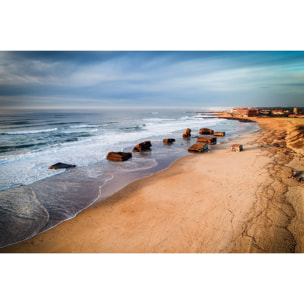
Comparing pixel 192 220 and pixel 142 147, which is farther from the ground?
pixel 142 147

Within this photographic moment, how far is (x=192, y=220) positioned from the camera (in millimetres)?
5020

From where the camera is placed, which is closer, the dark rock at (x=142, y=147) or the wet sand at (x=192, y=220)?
the wet sand at (x=192, y=220)

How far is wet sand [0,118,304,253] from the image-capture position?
4121 mm

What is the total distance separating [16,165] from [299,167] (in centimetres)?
1768

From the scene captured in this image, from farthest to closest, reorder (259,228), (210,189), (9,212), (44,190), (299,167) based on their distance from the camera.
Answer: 1. (299,167)
2. (44,190)
3. (210,189)
4. (9,212)
5. (259,228)

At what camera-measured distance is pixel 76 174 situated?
32.4ft

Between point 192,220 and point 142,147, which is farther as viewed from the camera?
→ point 142,147

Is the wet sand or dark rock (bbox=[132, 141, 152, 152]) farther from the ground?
dark rock (bbox=[132, 141, 152, 152])

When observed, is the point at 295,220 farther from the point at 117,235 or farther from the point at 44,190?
the point at 44,190

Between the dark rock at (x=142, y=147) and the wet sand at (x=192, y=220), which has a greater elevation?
the dark rock at (x=142, y=147)

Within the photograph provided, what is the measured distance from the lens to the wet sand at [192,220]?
4121mm

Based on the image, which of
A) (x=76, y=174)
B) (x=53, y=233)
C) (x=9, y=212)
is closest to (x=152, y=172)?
(x=76, y=174)

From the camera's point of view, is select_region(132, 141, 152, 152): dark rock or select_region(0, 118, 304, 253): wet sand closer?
select_region(0, 118, 304, 253): wet sand

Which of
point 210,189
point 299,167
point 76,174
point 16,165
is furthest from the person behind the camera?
point 16,165
